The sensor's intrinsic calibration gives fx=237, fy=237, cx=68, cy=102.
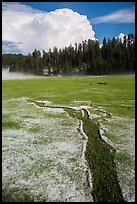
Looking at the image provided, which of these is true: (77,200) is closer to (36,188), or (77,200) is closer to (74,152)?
(36,188)

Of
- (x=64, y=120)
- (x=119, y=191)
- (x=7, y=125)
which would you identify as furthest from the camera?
(x=64, y=120)

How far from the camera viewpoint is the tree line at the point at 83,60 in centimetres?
14488

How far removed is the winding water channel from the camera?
1062 cm

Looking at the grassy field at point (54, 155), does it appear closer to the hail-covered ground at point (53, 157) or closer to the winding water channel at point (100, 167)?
the hail-covered ground at point (53, 157)

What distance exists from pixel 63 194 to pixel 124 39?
166m

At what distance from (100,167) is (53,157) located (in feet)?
9.76

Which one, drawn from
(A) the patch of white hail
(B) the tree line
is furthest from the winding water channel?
(B) the tree line

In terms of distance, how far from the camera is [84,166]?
43.2 feet

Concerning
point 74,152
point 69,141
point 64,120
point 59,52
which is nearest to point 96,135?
point 69,141

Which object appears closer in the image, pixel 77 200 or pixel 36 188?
pixel 77 200

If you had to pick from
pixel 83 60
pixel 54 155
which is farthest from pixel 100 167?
pixel 83 60

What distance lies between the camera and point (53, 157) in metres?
14.4

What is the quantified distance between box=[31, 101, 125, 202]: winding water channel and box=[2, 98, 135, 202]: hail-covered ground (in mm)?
309

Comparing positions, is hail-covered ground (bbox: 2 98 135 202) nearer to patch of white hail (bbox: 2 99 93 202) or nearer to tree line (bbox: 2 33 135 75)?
patch of white hail (bbox: 2 99 93 202)
